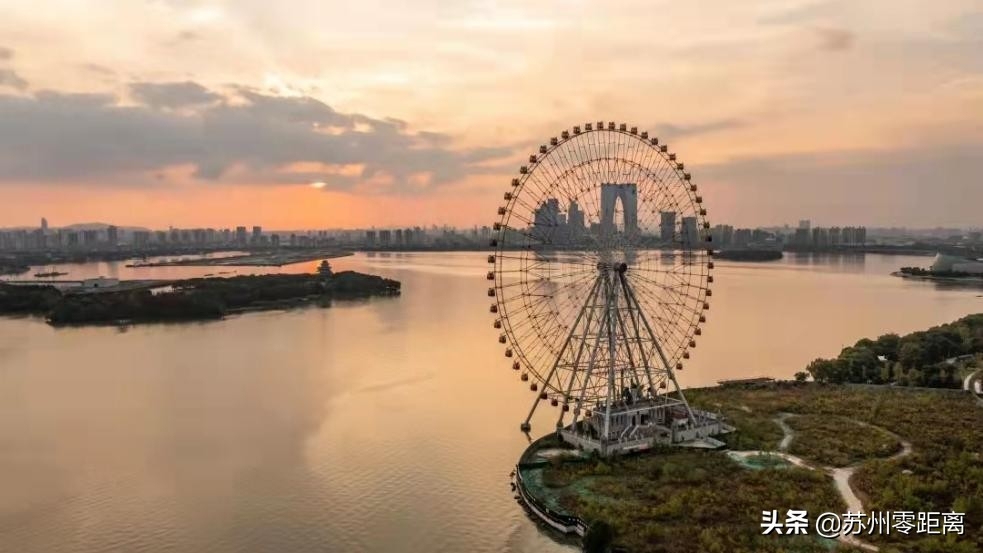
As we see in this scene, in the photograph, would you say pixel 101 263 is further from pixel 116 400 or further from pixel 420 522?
pixel 420 522

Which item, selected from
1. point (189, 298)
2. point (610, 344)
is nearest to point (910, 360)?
point (610, 344)

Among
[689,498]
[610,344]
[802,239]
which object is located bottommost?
[689,498]

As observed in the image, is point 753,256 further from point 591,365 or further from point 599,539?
point 599,539

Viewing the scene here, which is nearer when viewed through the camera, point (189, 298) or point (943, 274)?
point (189, 298)

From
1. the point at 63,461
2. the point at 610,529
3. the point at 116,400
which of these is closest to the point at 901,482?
the point at 610,529

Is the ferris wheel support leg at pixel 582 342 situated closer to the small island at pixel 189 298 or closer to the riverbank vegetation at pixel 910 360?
the riverbank vegetation at pixel 910 360

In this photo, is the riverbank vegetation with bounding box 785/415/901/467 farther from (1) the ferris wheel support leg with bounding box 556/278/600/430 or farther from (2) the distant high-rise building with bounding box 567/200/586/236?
(2) the distant high-rise building with bounding box 567/200/586/236

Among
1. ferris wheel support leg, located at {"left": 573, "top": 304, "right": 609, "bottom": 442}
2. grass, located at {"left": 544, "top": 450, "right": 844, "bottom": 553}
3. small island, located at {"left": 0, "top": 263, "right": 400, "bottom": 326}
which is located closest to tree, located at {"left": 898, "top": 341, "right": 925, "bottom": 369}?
grass, located at {"left": 544, "top": 450, "right": 844, "bottom": 553}

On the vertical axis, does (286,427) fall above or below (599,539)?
below
